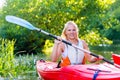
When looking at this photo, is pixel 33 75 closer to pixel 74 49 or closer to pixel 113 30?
pixel 74 49

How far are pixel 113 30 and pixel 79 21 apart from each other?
74.1 ft

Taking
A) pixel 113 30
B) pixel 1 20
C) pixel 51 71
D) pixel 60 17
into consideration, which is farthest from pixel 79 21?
pixel 113 30

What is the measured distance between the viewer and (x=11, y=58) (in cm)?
841

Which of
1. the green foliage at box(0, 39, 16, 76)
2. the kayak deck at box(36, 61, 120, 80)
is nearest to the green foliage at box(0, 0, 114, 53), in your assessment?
the green foliage at box(0, 39, 16, 76)

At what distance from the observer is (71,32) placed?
291 inches

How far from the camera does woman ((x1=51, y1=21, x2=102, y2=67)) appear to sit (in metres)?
7.40

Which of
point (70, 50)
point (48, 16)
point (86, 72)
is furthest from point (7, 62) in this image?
point (48, 16)

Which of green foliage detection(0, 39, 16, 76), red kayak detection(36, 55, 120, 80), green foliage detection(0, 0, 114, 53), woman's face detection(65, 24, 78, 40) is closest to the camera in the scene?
red kayak detection(36, 55, 120, 80)

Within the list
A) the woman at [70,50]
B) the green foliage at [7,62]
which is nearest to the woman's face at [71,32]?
the woman at [70,50]

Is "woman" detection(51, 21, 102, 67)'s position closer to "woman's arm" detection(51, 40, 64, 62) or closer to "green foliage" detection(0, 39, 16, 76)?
"woman's arm" detection(51, 40, 64, 62)

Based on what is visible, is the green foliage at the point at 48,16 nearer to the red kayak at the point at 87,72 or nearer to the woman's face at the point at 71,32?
the woman's face at the point at 71,32

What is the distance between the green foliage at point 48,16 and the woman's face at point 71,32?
41.9 feet

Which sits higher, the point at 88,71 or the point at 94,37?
the point at 94,37

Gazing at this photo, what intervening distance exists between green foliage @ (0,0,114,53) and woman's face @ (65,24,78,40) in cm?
1277
